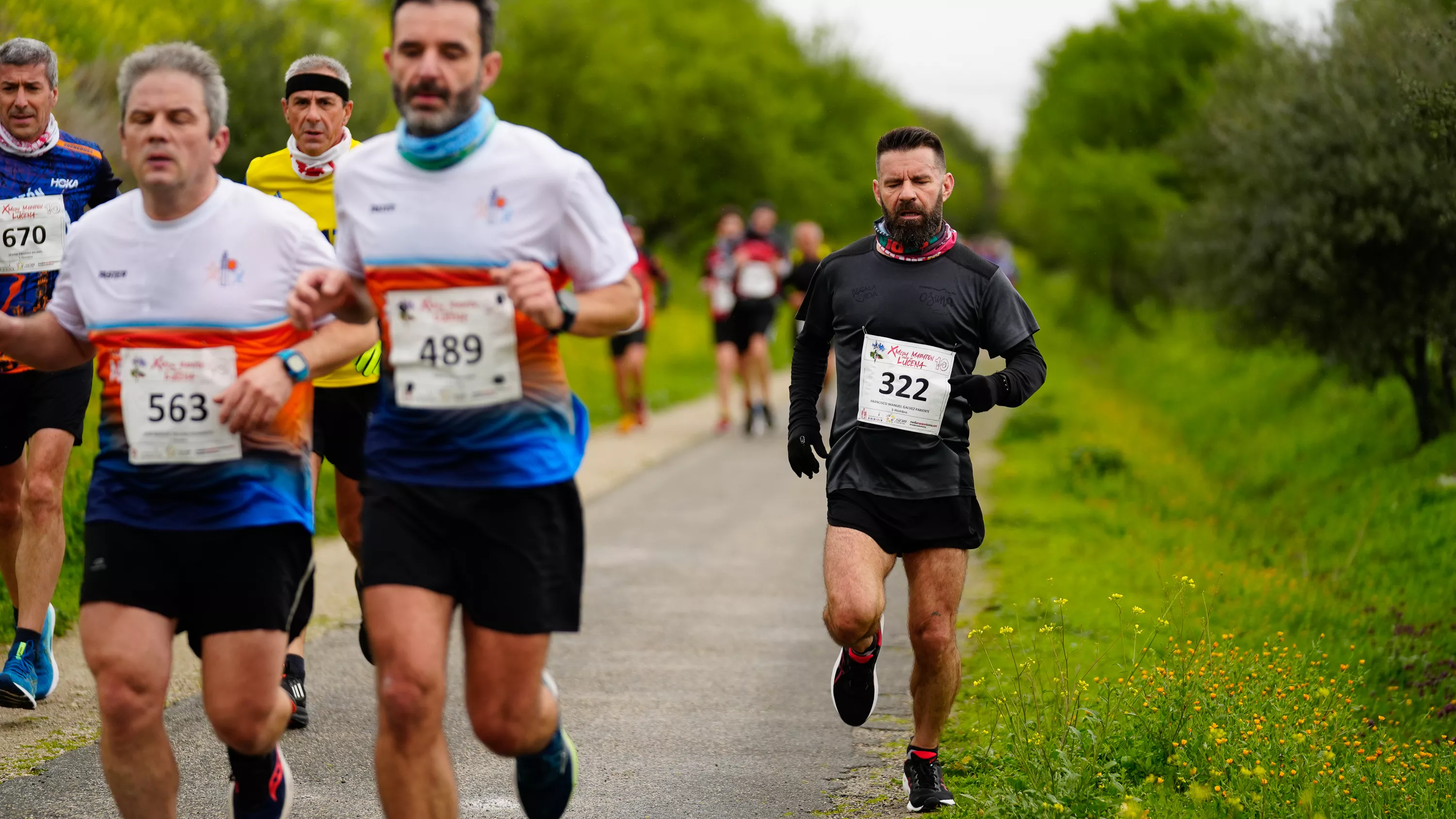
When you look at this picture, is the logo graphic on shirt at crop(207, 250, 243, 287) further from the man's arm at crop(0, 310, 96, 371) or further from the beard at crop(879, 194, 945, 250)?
the beard at crop(879, 194, 945, 250)

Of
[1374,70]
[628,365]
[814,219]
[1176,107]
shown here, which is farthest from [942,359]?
[814,219]

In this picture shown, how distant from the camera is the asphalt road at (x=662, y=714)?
537cm

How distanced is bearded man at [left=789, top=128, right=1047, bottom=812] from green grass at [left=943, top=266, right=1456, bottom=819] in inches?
11.0

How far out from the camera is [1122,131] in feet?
115

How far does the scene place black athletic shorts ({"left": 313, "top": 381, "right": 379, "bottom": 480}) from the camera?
6.18m

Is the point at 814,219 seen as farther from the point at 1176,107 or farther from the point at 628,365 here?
the point at 628,365

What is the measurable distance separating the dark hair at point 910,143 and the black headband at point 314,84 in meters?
2.04

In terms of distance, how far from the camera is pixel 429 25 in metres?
3.84

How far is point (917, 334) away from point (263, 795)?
2.52m

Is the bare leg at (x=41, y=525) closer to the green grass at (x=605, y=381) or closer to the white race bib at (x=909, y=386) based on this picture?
the green grass at (x=605, y=381)

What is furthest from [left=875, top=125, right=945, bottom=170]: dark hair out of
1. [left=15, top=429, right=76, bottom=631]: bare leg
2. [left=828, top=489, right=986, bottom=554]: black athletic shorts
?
[left=15, top=429, right=76, bottom=631]: bare leg

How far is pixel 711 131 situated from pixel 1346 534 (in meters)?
38.1

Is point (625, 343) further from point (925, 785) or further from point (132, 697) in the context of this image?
point (132, 697)

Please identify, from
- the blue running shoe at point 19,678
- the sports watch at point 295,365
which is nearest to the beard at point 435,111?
the sports watch at point 295,365
